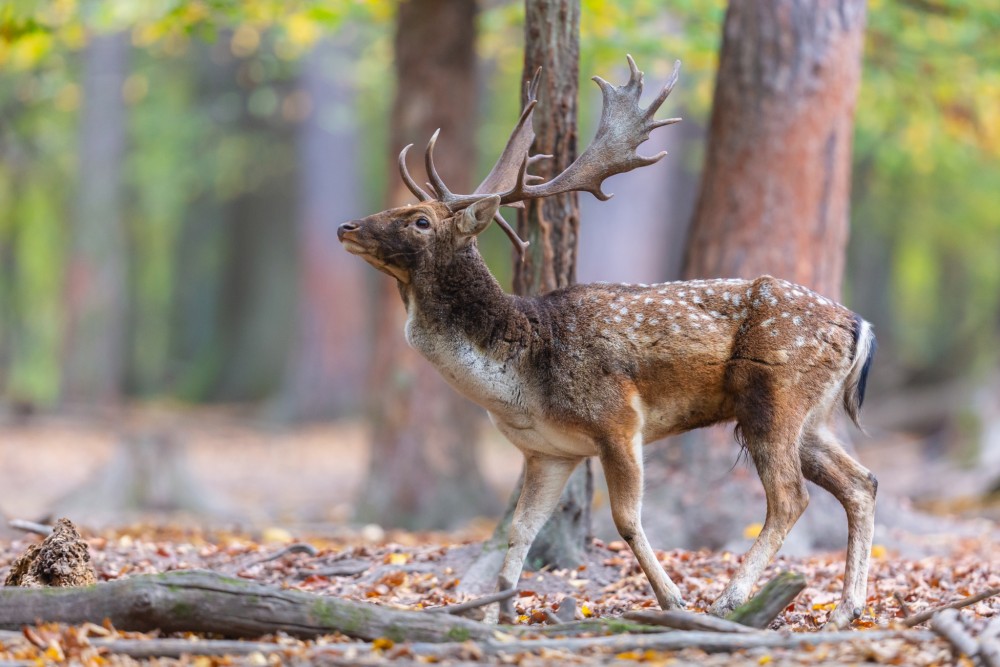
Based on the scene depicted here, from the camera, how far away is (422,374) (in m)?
13.2

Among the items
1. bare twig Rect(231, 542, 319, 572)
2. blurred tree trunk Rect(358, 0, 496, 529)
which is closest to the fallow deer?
bare twig Rect(231, 542, 319, 572)

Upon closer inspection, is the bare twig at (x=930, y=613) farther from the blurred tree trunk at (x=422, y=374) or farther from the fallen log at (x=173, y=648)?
the blurred tree trunk at (x=422, y=374)

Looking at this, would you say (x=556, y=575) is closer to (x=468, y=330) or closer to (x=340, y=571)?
(x=340, y=571)

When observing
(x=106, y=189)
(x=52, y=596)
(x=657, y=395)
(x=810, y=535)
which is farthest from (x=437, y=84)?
(x=106, y=189)

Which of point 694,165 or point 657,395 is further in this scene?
point 694,165

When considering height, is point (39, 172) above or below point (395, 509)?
above

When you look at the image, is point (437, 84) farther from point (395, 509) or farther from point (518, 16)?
point (395, 509)

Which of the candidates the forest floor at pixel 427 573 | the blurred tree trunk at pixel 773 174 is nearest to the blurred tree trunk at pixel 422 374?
the forest floor at pixel 427 573

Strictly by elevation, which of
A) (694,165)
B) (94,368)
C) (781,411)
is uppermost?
(694,165)

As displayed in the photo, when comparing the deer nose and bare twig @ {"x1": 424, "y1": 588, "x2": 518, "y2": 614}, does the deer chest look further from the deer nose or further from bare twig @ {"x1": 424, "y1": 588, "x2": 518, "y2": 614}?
bare twig @ {"x1": 424, "y1": 588, "x2": 518, "y2": 614}

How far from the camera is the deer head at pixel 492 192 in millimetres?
6828

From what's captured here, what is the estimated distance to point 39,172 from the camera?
30.2 metres

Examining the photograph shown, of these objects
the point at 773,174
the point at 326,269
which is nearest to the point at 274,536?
the point at 773,174

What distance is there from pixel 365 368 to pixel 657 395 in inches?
744
